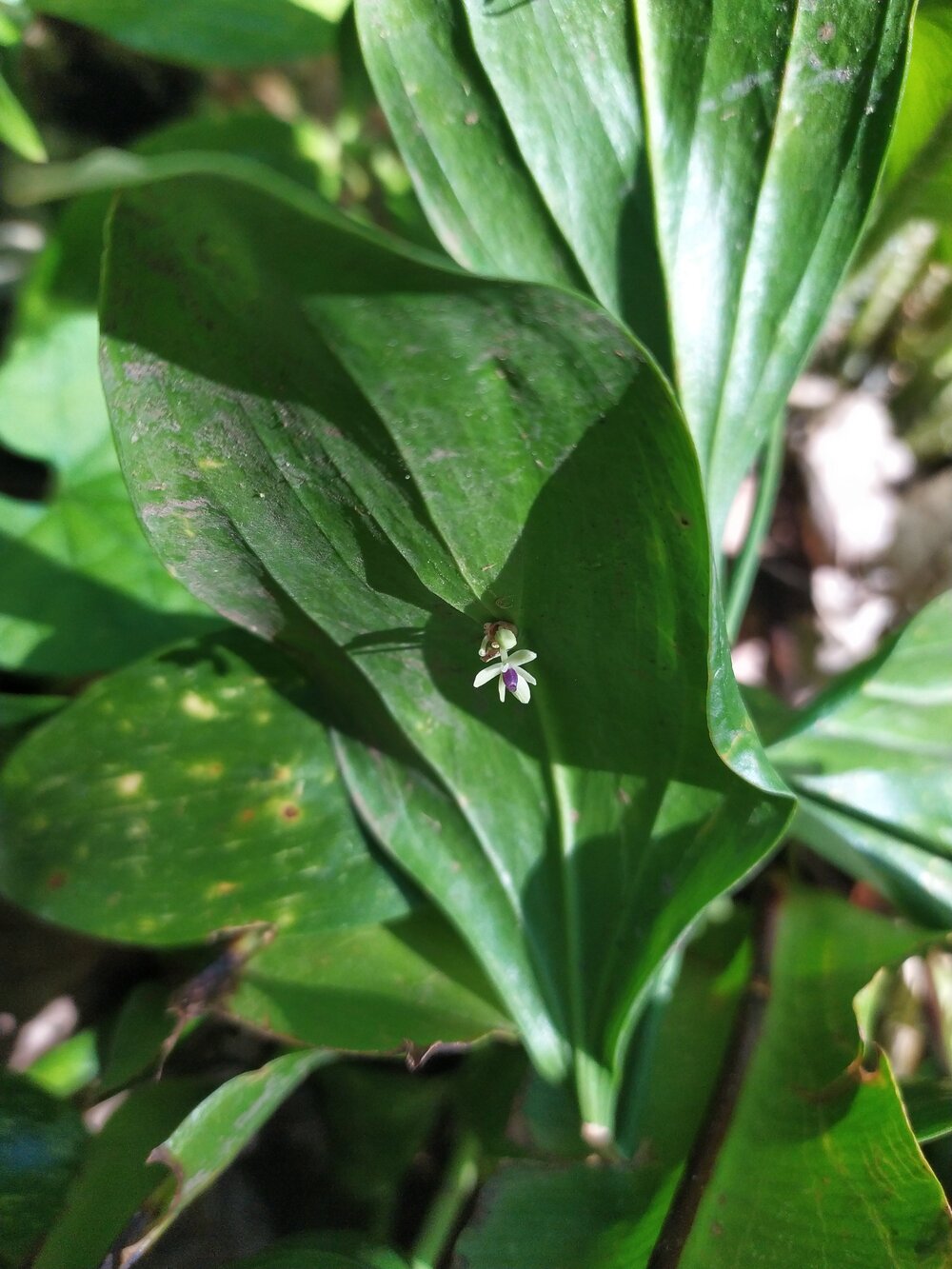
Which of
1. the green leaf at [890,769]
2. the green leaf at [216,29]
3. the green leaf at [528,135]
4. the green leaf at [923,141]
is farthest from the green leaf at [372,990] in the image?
the green leaf at [216,29]

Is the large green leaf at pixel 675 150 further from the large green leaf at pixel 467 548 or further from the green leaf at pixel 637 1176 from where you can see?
the green leaf at pixel 637 1176

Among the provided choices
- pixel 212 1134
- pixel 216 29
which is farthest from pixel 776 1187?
pixel 216 29

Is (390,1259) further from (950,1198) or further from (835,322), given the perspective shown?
(835,322)

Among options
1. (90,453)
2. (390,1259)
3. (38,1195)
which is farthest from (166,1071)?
(90,453)

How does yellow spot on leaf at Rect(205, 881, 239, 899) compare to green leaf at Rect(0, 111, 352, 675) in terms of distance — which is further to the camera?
green leaf at Rect(0, 111, 352, 675)

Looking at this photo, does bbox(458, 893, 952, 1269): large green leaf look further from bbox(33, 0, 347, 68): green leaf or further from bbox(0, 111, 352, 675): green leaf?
bbox(33, 0, 347, 68): green leaf

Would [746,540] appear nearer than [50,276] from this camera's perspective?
Yes

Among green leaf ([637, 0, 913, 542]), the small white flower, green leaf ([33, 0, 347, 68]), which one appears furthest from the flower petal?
green leaf ([33, 0, 347, 68])
